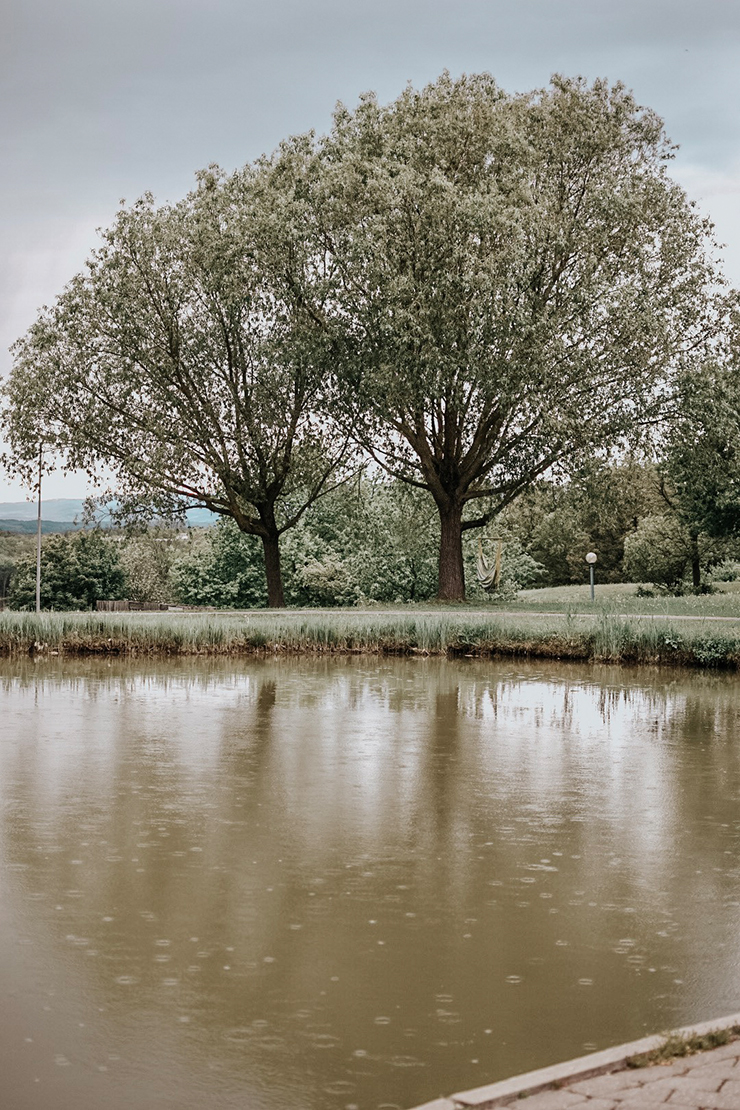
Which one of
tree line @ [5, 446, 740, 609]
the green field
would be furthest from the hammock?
the green field

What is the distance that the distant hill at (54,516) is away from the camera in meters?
37.3

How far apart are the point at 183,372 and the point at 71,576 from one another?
28954 mm

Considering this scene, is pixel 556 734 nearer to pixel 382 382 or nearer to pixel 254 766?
pixel 254 766

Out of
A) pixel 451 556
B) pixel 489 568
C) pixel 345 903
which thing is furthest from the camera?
pixel 489 568

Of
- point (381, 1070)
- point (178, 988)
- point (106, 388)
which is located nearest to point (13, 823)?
point (178, 988)

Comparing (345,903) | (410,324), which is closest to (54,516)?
(410,324)

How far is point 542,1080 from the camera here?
172 inches

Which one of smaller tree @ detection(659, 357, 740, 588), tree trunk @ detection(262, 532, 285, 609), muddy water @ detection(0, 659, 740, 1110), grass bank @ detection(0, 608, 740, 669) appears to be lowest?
muddy water @ detection(0, 659, 740, 1110)

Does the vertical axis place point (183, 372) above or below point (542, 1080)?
above

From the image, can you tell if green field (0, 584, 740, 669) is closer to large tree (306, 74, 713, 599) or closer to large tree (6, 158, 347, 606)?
large tree (306, 74, 713, 599)

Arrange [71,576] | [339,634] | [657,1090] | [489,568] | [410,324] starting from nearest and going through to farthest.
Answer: [657,1090]
[339,634]
[410,324]
[489,568]
[71,576]

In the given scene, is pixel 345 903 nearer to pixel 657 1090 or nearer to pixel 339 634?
pixel 657 1090

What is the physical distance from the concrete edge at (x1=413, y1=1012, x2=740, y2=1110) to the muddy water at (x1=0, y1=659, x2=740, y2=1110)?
0.50 meters

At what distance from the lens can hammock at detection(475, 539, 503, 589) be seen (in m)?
51.1
